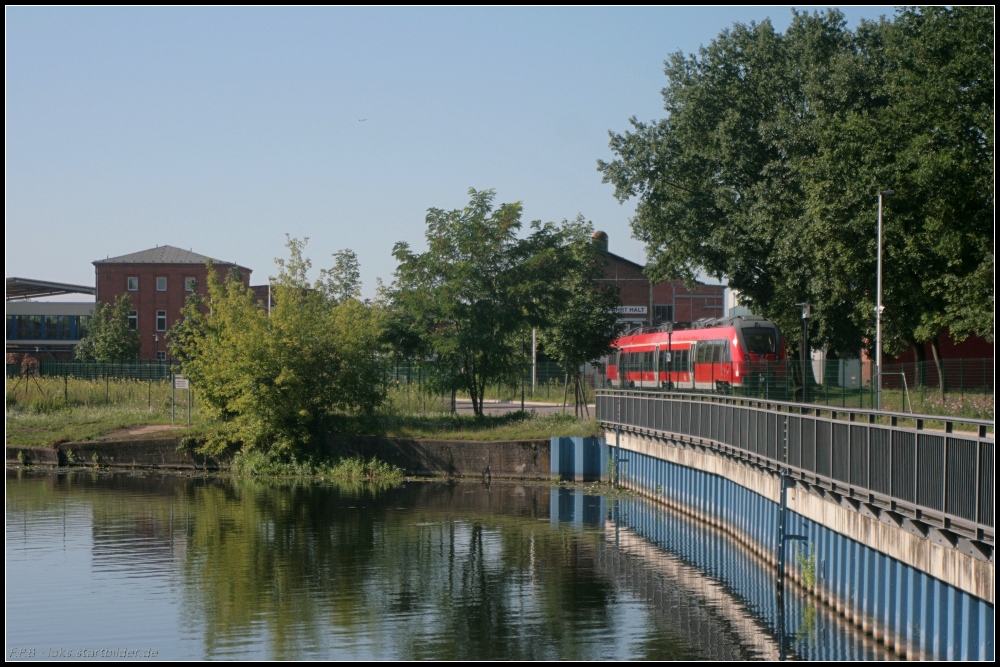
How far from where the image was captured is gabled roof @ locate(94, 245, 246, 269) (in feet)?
316

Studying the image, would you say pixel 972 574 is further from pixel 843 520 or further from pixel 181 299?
pixel 181 299

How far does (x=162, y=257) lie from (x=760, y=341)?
65.3 meters

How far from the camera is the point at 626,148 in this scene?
50.8 metres

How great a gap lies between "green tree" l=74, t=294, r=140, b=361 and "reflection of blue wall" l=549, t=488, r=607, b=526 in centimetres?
5312

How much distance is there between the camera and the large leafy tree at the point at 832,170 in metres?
36.3

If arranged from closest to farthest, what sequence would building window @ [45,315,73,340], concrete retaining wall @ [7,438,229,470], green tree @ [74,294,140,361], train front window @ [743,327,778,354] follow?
concrete retaining wall @ [7,438,229,470] → train front window @ [743,327,778,354] → green tree @ [74,294,140,361] → building window @ [45,315,73,340]

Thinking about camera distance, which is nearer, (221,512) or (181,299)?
(221,512)

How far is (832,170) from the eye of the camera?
39.4 meters

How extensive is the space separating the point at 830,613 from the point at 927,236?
22.6 metres

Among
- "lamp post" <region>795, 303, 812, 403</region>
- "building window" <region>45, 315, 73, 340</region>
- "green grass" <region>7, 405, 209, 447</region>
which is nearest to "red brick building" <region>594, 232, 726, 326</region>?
"lamp post" <region>795, 303, 812, 403</region>

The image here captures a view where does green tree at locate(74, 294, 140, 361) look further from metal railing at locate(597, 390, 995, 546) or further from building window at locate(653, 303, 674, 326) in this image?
metal railing at locate(597, 390, 995, 546)

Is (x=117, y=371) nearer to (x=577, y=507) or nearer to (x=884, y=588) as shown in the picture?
(x=577, y=507)

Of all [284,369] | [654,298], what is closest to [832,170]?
[284,369]

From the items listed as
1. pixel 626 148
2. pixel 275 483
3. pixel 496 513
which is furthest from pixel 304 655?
pixel 626 148
